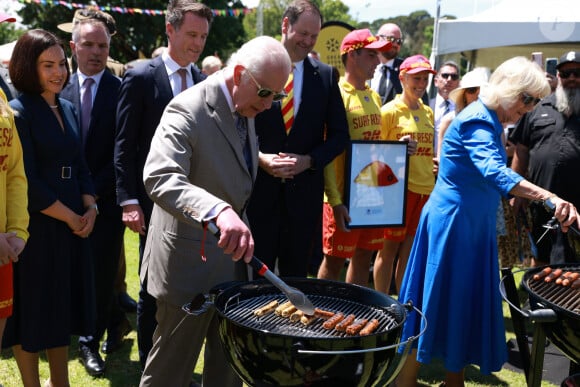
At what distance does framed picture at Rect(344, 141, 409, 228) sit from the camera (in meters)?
4.80

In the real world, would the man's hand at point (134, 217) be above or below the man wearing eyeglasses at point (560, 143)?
below

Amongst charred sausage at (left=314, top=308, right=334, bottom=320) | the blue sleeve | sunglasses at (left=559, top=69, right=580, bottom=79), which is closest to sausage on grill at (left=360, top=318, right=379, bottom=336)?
charred sausage at (left=314, top=308, right=334, bottom=320)

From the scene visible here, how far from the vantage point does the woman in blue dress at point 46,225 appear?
3.62 meters

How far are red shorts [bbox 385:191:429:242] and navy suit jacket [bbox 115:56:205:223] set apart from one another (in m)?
2.32

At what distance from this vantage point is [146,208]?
4.10 m

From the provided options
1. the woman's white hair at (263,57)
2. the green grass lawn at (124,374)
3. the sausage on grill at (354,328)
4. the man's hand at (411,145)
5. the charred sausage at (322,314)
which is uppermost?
the woman's white hair at (263,57)

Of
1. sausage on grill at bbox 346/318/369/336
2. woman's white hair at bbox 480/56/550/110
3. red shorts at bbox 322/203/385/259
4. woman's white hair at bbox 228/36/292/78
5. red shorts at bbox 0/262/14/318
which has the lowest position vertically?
red shorts at bbox 322/203/385/259

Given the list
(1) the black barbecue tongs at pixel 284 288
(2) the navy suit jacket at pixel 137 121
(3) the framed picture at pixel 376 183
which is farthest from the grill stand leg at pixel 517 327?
(2) the navy suit jacket at pixel 137 121

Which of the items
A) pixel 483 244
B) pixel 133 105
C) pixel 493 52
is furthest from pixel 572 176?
pixel 493 52

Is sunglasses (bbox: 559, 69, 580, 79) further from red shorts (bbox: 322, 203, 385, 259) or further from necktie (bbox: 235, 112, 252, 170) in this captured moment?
necktie (bbox: 235, 112, 252, 170)

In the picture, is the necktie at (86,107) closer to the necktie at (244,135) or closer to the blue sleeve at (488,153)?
the necktie at (244,135)

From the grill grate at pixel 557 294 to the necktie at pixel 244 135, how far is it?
1.44 metres

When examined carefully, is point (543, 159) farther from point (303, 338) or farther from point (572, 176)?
point (303, 338)

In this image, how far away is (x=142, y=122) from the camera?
13.3ft
